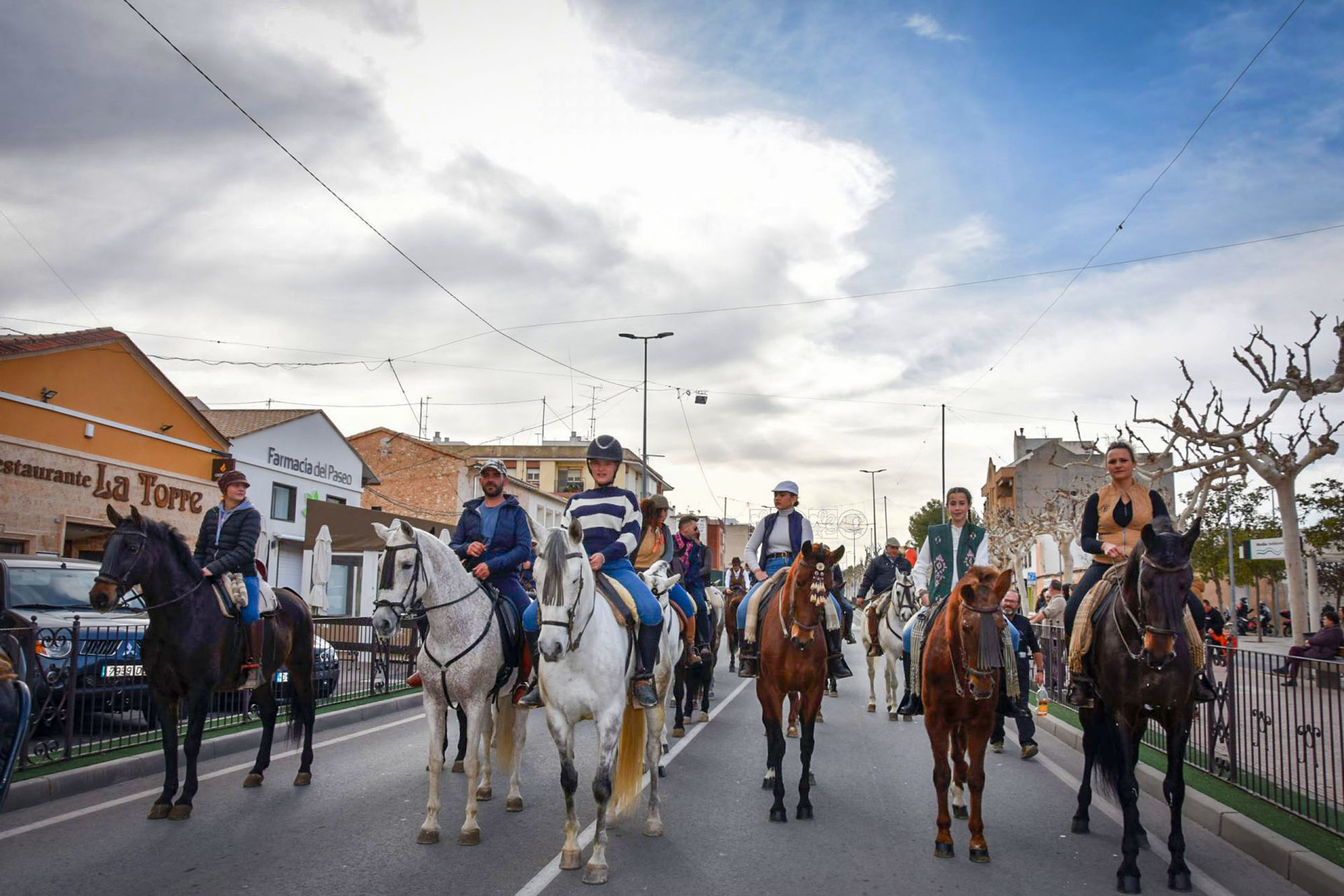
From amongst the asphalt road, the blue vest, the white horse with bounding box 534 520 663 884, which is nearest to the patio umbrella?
the asphalt road

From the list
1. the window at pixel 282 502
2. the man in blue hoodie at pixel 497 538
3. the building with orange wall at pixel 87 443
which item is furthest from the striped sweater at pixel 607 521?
the window at pixel 282 502

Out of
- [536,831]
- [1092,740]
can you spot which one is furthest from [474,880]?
[1092,740]

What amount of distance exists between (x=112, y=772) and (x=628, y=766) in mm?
4866

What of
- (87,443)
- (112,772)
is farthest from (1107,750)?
(87,443)

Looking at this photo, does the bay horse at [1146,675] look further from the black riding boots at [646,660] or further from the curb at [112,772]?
the curb at [112,772]

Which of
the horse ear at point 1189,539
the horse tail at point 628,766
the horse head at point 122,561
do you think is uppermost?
the horse ear at point 1189,539

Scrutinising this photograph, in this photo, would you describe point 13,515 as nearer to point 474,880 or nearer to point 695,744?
point 695,744

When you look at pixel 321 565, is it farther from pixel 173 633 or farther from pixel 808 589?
pixel 808 589

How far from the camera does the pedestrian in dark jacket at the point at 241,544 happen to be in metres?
7.98

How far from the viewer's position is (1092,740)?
23.0ft

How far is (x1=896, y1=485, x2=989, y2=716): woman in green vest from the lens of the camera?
792cm

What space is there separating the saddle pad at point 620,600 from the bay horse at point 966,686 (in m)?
2.16

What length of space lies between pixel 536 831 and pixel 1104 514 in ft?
15.8

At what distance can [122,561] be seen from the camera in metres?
7.10
